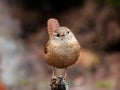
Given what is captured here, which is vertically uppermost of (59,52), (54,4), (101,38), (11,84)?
(54,4)

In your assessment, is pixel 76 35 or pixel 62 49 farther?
pixel 76 35

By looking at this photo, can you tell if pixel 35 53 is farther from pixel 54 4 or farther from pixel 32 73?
pixel 54 4

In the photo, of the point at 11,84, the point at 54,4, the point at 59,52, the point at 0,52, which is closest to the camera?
the point at 59,52

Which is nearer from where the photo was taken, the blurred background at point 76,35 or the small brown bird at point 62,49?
the small brown bird at point 62,49

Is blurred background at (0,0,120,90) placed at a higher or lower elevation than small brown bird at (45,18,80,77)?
higher

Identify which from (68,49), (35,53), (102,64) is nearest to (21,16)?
(35,53)

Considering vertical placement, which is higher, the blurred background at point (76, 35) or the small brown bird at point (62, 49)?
the blurred background at point (76, 35)

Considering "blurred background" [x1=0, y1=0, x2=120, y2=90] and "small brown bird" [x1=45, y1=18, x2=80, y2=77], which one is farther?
"blurred background" [x1=0, y1=0, x2=120, y2=90]

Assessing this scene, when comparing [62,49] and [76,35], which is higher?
[76,35]
